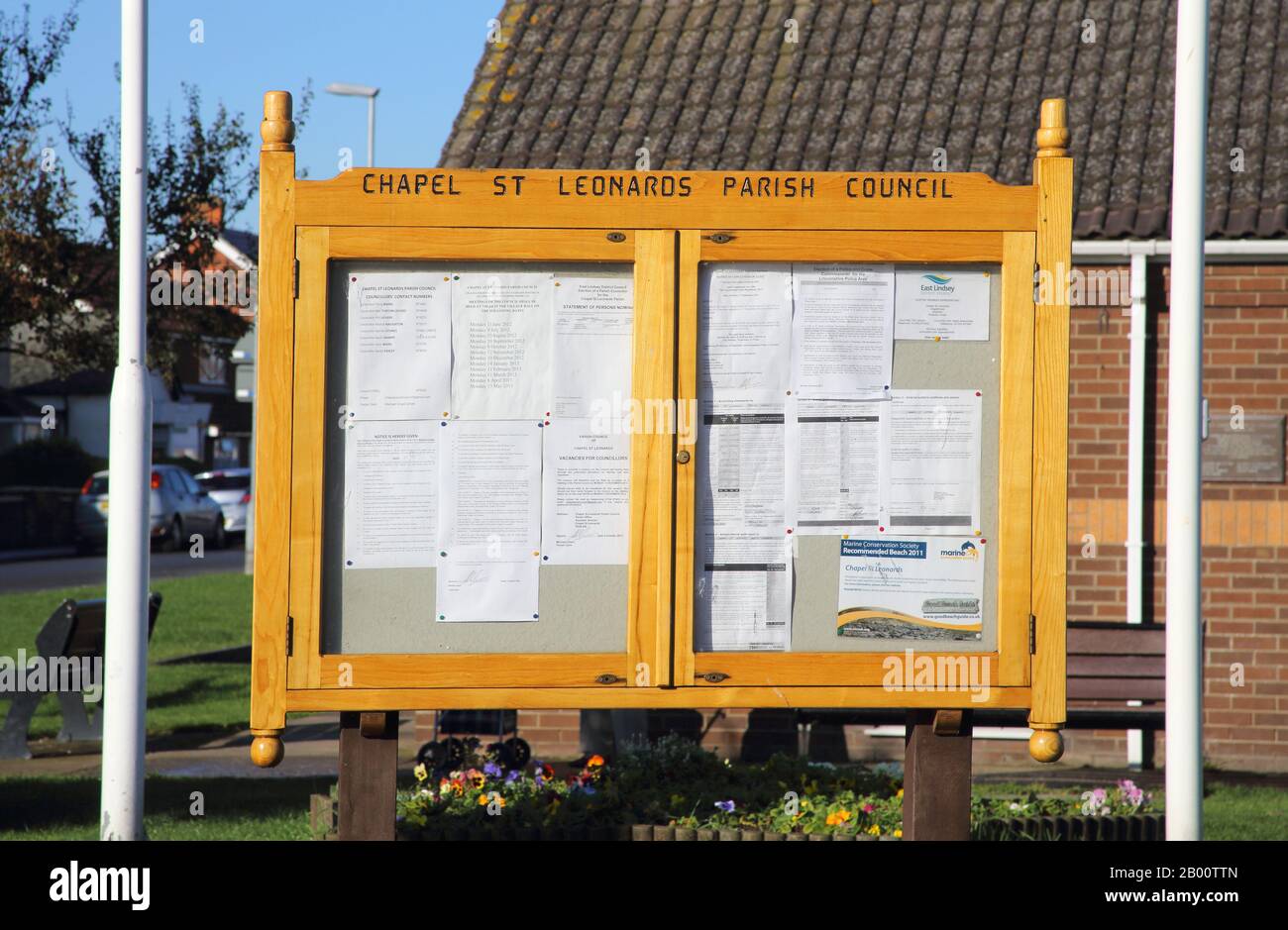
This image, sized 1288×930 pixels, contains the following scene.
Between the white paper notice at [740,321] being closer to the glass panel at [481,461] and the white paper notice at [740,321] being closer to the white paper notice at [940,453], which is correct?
the glass panel at [481,461]

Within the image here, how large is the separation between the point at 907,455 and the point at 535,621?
1.35 m

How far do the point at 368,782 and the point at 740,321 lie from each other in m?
1.98

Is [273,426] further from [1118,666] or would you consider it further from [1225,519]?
[1225,519]

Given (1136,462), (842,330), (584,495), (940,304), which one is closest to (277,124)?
(584,495)

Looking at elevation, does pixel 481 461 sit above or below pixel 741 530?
above

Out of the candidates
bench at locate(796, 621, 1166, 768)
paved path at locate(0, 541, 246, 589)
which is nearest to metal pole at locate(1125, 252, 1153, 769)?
bench at locate(796, 621, 1166, 768)

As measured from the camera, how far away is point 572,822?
251 inches

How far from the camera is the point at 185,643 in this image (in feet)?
57.0

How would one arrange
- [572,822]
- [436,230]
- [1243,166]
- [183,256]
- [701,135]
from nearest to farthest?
1. [436,230]
2. [572,822]
3. [1243,166]
4. [701,135]
5. [183,256]

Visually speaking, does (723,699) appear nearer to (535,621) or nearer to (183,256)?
(535,621)

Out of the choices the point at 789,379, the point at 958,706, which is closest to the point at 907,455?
the point at 789,379

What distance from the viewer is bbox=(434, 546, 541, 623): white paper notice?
17.5 feet

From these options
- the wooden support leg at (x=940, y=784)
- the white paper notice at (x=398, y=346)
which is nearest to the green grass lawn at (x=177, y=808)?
the white paper notice at (x=398, y=346)

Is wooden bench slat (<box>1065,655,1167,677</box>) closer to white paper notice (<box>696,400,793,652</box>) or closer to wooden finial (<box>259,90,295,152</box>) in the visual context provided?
white paper notice (<box>696,400,793,652</box>)
